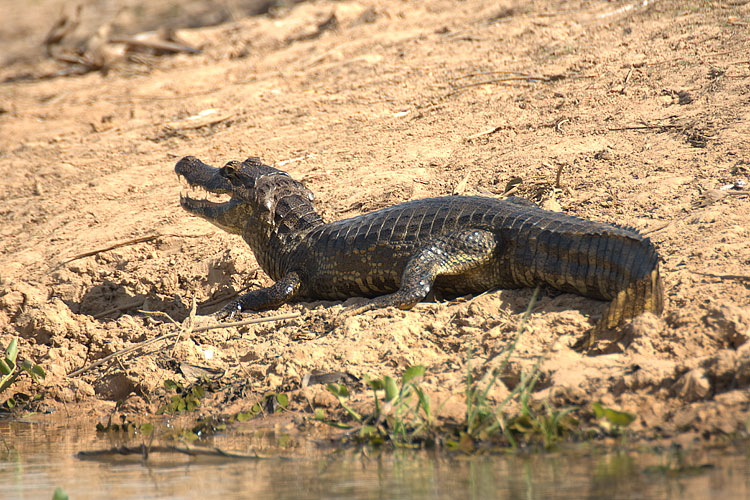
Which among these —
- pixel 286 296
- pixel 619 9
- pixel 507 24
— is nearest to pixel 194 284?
pixel 286 296

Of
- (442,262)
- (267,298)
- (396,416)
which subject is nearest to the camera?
(396,416)

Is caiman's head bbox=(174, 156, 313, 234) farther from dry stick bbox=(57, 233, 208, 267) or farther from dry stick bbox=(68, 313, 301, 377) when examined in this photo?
dry stick bbox=(68, 313, 301, 377)

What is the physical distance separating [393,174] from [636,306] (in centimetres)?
318

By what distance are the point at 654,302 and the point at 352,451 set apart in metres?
1.65

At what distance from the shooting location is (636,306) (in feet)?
11.6

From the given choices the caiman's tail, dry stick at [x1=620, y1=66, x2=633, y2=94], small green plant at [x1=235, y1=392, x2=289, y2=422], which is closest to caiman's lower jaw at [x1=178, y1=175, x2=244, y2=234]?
small green plant at [x1=235, y1=392, x2=289, y2=422]

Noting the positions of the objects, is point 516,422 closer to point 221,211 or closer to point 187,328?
point 187,328

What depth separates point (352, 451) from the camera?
9.78ft

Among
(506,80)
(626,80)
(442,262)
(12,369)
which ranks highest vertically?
(506,80)

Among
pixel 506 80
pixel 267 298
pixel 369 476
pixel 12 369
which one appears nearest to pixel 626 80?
pixel 506 80

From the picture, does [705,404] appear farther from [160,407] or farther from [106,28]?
[106,28]

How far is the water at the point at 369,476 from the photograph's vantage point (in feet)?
7.54

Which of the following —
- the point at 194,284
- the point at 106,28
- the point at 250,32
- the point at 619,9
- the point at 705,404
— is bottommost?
the point at 705,404

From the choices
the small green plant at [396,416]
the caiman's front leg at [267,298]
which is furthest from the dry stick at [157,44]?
the small green plant at [396,416]
